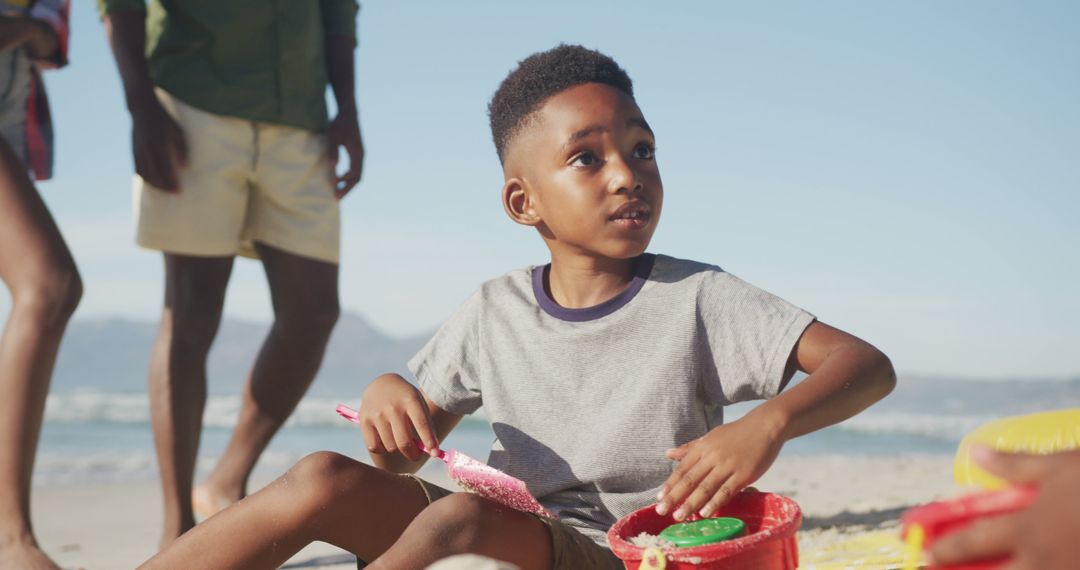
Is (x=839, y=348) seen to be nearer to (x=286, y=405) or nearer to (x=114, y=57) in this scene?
(x=286, y=405)

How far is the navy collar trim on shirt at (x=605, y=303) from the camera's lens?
201cm

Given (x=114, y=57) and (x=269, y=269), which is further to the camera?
(x=269, y=269)

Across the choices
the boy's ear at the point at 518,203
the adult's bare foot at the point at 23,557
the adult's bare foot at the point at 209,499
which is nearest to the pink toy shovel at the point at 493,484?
the boy's ear at the point at 518,203

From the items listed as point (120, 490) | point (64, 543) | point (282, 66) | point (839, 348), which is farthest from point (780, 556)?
point (120, 490)

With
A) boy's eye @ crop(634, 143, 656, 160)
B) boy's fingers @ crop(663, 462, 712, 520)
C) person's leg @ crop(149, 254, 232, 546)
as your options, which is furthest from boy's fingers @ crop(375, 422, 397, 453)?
person's leg @ crop(149, 254, 232, 546)

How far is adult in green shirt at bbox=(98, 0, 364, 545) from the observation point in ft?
10.2

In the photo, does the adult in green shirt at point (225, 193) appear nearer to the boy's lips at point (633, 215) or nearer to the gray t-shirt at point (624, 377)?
the gray t-shirt at point (624, 377)

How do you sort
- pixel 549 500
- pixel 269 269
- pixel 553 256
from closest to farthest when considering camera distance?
1. pixel 549 500
2. pixel 553 256
3. pixel 269 269

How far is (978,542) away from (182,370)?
2.67 metres

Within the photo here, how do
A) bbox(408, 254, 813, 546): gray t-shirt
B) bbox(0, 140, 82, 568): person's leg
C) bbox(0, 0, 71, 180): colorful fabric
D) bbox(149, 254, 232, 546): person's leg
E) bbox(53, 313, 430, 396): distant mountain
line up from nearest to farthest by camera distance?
bbox(408, 254, 813, 546): gray t-shirt
bbox(0, 140, 82, 568): person's leg
bbox(0, 0, 71, 180): colorful fabric
bbox(149, 254, 232, 546): person's leg
bbox(53, 313, 430, 396): distant mountain

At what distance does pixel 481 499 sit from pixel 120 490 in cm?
490

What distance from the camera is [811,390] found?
162 centimetres

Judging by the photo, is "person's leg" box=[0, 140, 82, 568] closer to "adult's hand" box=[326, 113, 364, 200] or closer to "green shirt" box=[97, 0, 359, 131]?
"green shirt" box=[97, 0, 359, 131]

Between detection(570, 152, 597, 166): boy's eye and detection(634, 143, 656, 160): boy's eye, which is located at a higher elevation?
detection(634, 143, 656, 160): boy's eye
